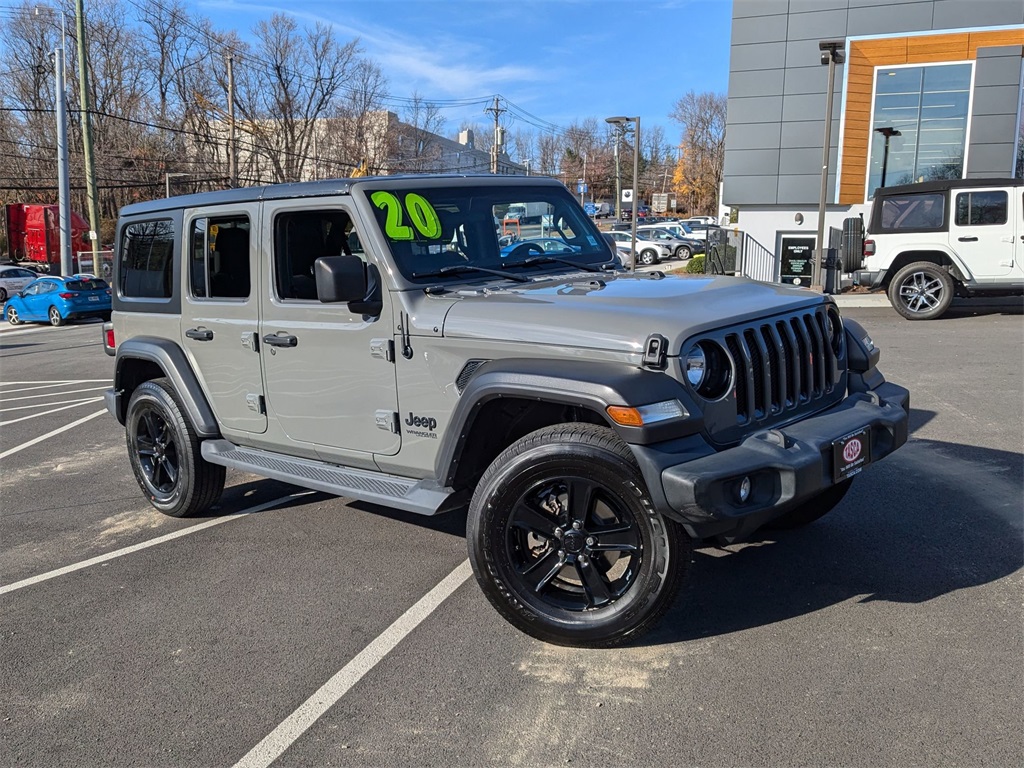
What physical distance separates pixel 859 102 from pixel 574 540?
21.9m

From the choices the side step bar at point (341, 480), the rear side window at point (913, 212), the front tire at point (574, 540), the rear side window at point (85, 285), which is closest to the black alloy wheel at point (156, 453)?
the side step bar at point (341, 480)

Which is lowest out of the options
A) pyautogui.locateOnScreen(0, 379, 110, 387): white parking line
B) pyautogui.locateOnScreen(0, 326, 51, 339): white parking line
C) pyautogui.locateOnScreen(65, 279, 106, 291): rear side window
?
pyautogui.locateOnScreen(0, 326, 51, 339): white parking line

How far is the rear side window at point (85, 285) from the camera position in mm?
22797

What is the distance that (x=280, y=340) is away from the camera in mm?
4617

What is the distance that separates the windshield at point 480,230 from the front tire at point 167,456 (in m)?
2.04

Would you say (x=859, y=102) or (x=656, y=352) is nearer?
(x=656, y=352)

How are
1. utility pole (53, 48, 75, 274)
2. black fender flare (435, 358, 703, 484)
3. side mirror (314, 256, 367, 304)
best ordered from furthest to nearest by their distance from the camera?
utility pole (53, 48, 75, 274) → side mirror (314, 256, 367, 304) → black fender flare (435, 358, 703, 484)

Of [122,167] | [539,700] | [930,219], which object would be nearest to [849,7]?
[930,219]

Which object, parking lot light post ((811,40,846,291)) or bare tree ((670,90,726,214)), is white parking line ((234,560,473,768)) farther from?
bare tree ((670,90,726,214))

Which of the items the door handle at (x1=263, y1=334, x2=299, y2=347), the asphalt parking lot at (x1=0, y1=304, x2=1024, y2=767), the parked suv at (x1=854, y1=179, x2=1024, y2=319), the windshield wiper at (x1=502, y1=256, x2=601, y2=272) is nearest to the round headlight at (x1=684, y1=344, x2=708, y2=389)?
the asphalt parking lot at (x1=0, y1=304, x2=1024, y2=767)

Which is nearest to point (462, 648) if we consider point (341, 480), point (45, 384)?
point (341, 480)

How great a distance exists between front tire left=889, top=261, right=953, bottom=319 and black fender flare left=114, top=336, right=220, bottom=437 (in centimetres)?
1246

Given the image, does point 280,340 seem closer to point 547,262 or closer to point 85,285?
point 547,262

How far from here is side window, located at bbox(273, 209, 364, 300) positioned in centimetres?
466
